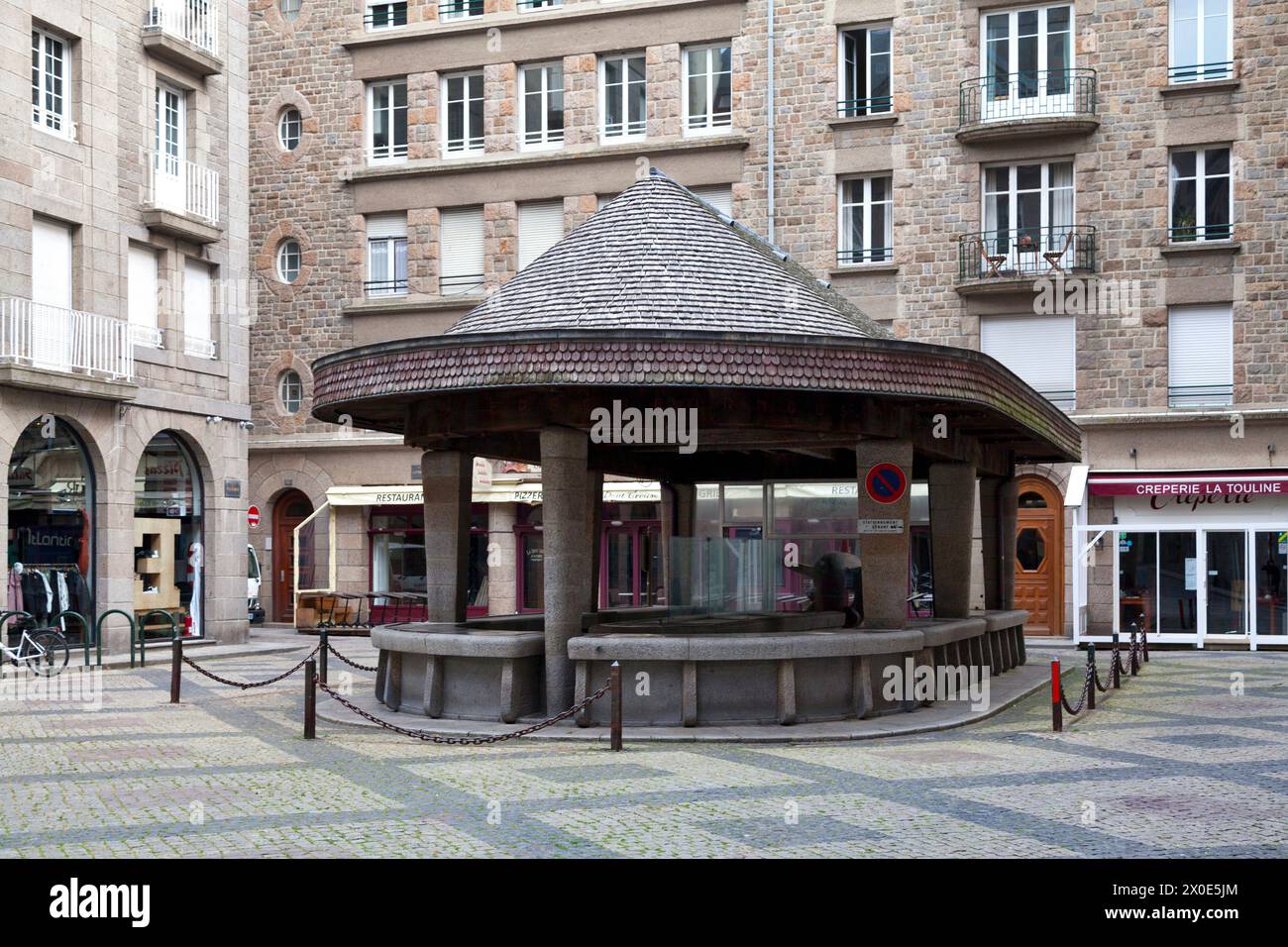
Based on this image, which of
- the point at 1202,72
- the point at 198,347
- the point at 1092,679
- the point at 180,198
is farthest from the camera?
the point at 1202,72

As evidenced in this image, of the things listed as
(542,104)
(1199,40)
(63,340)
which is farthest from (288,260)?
(1199,40)

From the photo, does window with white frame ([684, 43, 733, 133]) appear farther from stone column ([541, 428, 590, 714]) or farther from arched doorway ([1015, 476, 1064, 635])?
stone column ([541, 428, 590, 714])

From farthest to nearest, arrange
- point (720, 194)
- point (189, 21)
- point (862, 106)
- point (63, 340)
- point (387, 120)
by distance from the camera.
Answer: point (387, 120) < point (720, 194) < point (862, 106) < point (189, 21) < point (63, 340)

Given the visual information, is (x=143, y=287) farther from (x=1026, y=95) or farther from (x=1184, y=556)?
(x=1184, y=556)

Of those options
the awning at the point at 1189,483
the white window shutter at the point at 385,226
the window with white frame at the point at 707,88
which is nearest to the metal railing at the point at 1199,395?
the awning at the point at 1189,483

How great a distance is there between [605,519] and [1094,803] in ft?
80.7

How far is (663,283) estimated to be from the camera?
16.4 metres

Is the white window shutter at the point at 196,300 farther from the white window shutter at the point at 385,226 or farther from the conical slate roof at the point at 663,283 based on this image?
the conical slate roof at the point at 663,283

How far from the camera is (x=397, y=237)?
119ft

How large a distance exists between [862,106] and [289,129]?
14.4 meters

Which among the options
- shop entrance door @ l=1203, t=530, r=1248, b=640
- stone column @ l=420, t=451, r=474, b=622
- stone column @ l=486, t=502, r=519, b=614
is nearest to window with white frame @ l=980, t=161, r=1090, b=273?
shop entrance door @ l=1203, t=530, r=1248, b=640

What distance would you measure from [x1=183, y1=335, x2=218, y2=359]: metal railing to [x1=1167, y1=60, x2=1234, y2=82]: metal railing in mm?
19850

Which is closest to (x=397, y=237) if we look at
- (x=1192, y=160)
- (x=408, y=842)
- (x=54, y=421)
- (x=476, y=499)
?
(x=476, y=499)
